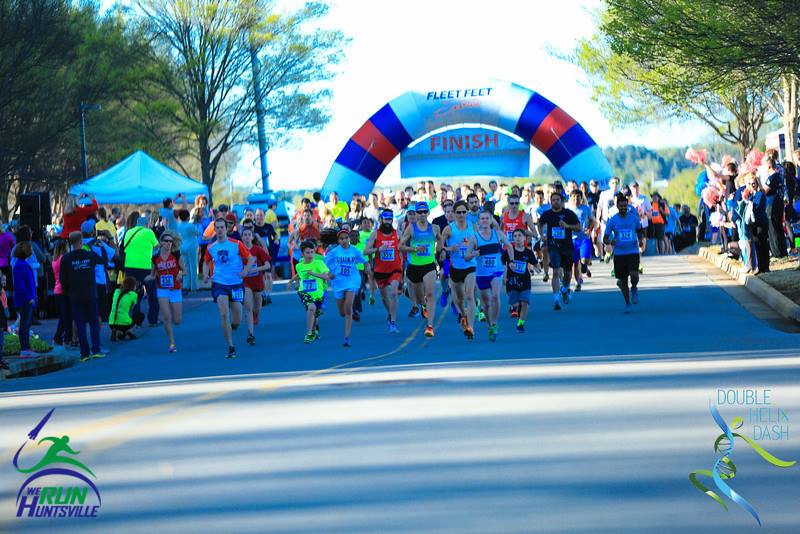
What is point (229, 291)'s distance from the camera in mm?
19938

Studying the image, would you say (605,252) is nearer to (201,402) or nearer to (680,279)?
(680,279)

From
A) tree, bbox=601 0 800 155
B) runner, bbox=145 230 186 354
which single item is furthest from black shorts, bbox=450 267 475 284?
tree, bbox=601 0 800 155

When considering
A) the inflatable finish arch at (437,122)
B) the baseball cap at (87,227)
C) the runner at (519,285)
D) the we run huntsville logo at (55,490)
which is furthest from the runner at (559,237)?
Result: the inflatable finish arch at (437,122)

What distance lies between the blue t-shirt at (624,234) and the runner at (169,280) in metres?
6.89

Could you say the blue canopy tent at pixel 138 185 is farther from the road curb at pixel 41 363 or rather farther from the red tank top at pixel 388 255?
the road curb at pixel 41 363

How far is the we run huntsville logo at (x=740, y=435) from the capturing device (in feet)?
25.2

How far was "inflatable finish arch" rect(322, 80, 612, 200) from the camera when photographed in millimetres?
46312

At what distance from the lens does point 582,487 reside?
26.0ft

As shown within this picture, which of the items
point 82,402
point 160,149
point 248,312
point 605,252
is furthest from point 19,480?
point 160,149

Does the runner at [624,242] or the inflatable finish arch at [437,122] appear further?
the inflatable finish arch at [437,122]

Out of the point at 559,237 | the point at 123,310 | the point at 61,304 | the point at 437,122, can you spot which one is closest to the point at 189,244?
the point at 123,310

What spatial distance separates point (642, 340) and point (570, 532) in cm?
1101

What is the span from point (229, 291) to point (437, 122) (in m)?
28.1

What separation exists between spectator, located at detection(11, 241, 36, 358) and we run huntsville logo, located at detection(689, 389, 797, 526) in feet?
35.4
